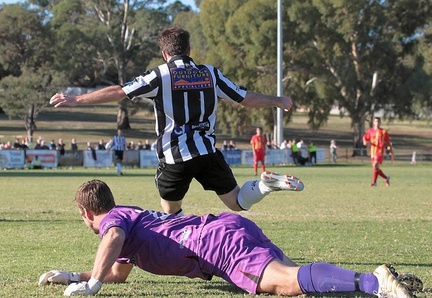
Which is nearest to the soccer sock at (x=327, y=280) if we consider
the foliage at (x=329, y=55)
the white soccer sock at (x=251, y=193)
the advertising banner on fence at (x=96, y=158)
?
the white soccer sock at (x=251, y=193)

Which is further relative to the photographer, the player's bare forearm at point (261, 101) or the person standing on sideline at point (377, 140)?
the person standing on sideline at point (377, 140)

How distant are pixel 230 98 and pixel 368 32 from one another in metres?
55.7

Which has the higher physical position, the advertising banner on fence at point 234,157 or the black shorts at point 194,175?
the black shorts at point 194,175

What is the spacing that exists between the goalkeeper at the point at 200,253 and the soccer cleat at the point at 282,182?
1026 millimetres

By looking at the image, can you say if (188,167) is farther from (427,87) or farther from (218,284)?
(427,87)

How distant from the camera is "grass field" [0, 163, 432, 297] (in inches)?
277

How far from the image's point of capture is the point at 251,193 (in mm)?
8047

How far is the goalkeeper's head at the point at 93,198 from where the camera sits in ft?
20.7

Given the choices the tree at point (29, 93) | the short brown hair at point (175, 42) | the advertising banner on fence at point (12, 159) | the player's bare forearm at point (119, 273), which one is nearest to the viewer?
the player's bare forearm at point (119, 273)

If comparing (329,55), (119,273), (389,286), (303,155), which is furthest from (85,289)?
(329,55)

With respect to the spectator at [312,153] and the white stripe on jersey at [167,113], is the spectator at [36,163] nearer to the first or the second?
the spectator at [312,153]

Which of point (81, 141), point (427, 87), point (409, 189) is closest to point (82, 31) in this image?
point (81, 141)

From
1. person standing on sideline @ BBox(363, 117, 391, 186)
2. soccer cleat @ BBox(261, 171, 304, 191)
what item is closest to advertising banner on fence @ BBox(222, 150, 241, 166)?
person standing on sideline @ BBox(363, 117, 391, 186)

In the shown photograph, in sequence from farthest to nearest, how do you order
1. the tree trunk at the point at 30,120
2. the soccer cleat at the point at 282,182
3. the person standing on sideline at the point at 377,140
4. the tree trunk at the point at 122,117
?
the tree trunk at the point at 122,117 → the tree trunk at the point at 30,120 → the person standing on sideline at the point at 377,140 → the soccer cleat at the point at 282,182
